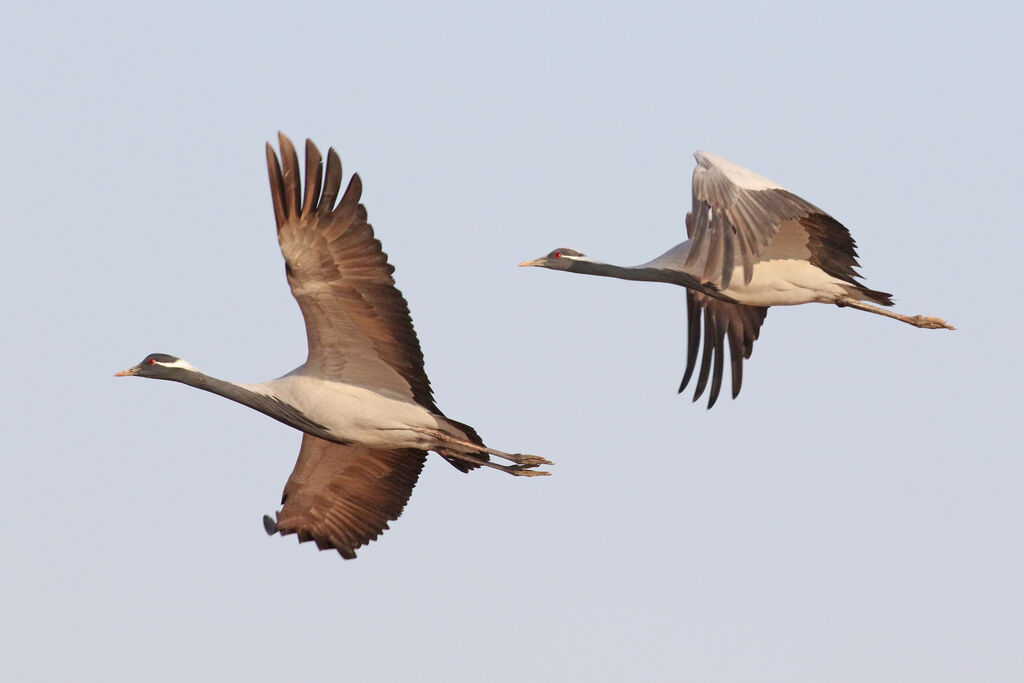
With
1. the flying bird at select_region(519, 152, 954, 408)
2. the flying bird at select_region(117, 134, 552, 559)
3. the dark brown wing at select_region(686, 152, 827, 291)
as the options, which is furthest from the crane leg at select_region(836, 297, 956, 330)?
the flying bird at select_region(117, 134, 552, 559)

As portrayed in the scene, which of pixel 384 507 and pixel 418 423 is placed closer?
pixel 418 423

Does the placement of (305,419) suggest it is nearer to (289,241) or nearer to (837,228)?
(289,241)

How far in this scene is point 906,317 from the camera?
58.4ft

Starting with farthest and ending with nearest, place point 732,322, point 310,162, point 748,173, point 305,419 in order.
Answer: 1. point 732,322
2. point 748,173
3. point 305,419
4. point 310,162

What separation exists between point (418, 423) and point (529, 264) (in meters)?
3.58

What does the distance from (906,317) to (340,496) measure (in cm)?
582

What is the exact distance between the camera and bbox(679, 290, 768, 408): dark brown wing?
18.7 meters

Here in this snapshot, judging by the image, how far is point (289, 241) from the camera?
1389 cm

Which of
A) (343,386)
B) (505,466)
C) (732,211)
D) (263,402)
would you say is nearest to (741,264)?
(732,211)

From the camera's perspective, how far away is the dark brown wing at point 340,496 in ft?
52.5

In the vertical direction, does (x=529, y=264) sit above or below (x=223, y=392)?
above

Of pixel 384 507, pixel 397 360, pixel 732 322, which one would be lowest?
pixel 384 507

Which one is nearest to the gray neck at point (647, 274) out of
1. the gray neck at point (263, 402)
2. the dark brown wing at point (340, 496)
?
the dark brown wing at point (340, 496)

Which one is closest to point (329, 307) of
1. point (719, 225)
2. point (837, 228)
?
point (719, 225)
